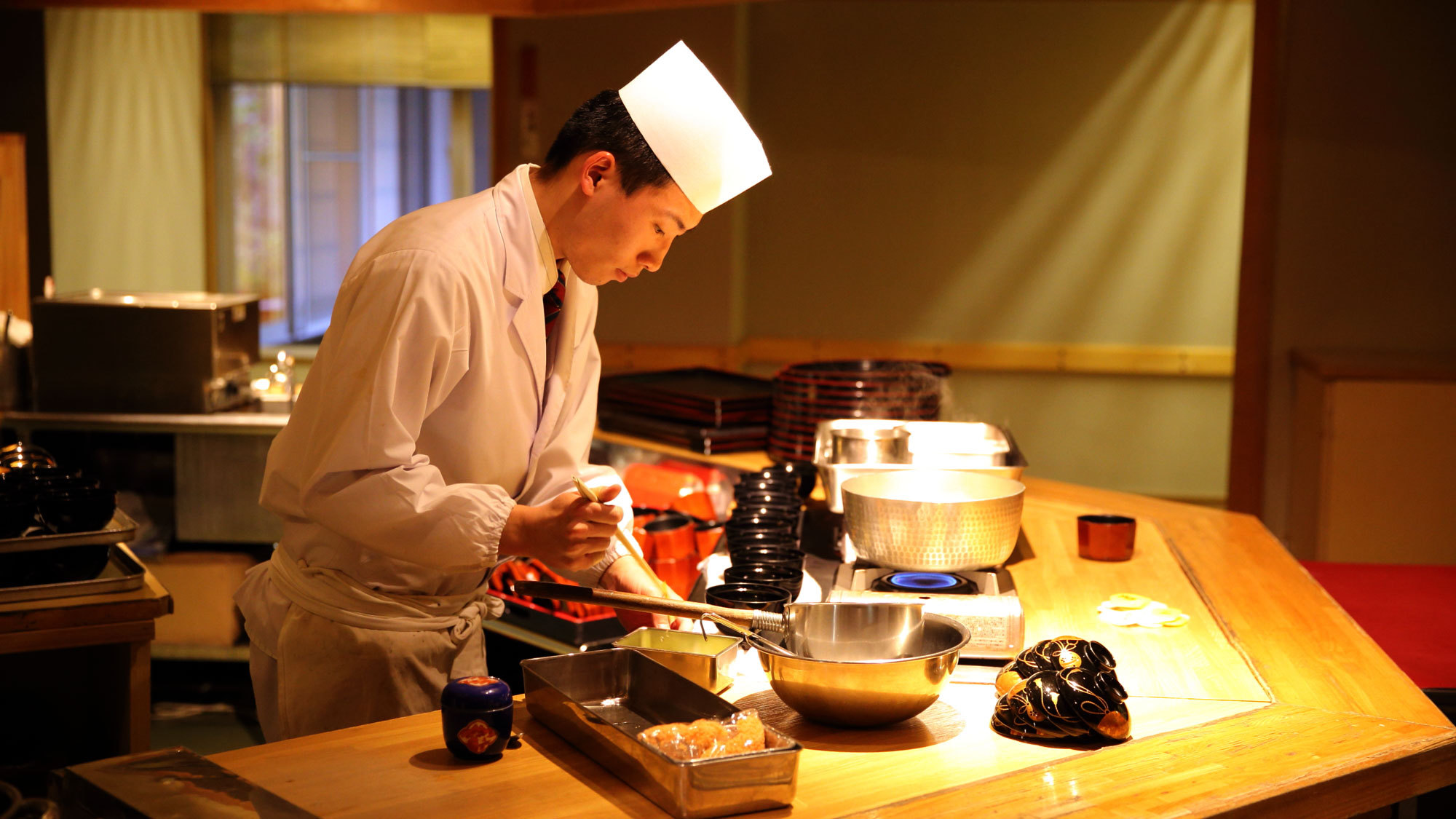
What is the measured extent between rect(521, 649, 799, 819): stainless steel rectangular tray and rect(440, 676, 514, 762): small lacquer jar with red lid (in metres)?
0.08

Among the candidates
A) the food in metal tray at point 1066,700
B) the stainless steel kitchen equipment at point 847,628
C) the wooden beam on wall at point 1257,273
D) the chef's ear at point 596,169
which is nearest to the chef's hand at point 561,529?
the stainless steel kitchen equipment at point 847,628

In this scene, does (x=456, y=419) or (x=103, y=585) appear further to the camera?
(x=103, y=585)

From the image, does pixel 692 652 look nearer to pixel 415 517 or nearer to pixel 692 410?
pixel 415 517

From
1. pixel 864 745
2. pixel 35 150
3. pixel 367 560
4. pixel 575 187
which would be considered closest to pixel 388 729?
pixel 367 560

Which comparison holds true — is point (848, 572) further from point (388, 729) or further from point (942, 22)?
point (942, 22)

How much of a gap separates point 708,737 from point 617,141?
3.06 feet

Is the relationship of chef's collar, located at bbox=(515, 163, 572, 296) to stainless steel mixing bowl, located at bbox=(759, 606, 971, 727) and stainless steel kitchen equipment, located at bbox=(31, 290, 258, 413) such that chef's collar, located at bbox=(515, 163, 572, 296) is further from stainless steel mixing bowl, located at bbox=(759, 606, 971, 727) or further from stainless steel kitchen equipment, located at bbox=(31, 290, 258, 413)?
stainless steel kitchen equipment, located at bbox=(31, 290, 258, 413)

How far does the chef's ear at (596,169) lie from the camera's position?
1896 millimetres

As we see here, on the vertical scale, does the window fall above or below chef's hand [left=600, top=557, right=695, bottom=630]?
above

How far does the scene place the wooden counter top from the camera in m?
1.37

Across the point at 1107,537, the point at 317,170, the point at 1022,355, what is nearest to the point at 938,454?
the point at 1107,537

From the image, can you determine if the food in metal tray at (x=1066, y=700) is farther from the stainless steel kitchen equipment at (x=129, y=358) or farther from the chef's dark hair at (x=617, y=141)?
the stainless steel kitchen equipment at (x=129, y=358)

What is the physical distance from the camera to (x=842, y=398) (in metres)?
3.22

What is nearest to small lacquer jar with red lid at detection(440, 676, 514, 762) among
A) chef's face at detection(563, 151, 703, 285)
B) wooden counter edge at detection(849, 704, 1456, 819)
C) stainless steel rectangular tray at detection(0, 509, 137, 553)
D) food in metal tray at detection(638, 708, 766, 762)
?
food in metal tray at detection(638, 708, 766, 762)
